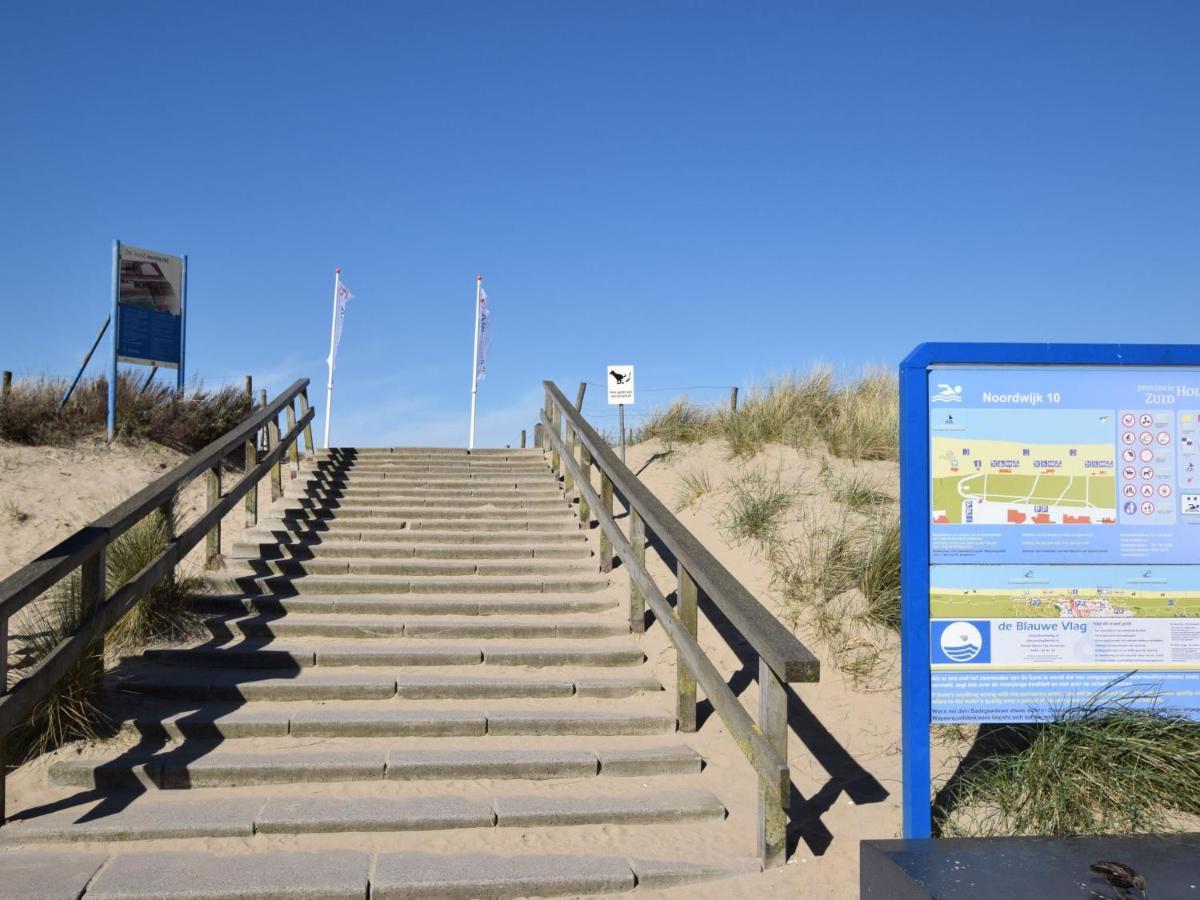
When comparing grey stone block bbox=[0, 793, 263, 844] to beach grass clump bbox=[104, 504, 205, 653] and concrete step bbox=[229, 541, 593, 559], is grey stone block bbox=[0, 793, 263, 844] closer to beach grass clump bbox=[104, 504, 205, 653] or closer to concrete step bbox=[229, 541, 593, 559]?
beach grass clump bbox=[104, 504, 205, 653]

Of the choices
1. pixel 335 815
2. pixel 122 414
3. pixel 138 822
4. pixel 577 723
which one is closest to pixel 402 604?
pixel 577 723

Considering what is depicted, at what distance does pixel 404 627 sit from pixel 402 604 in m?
0.36

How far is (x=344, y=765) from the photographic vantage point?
450 cm

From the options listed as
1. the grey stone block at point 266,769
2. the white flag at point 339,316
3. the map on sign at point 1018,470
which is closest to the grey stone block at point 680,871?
the grey stone block at point 266,769

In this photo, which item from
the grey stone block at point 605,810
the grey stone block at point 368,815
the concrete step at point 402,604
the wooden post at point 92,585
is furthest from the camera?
the concrete step at point 402,604

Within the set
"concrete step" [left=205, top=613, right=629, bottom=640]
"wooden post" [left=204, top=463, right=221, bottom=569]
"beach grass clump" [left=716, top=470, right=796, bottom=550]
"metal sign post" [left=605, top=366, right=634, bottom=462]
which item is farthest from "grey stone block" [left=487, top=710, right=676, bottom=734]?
"metal sign post" [left=605, top=366, right=634, bottom=462]

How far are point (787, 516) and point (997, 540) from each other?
4.18m

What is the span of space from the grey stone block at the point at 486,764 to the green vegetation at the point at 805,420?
538 centimetres

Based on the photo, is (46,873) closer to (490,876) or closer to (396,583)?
(490,876)

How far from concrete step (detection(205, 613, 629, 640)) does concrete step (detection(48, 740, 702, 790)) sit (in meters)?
1.47

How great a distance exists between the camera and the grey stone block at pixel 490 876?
11.7 ft

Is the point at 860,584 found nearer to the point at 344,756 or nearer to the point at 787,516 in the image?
the point at 787,516

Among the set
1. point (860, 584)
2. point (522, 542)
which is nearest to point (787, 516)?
point (860, 584)

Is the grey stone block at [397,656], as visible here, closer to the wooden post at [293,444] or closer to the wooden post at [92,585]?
the wooden post at [92,585]
